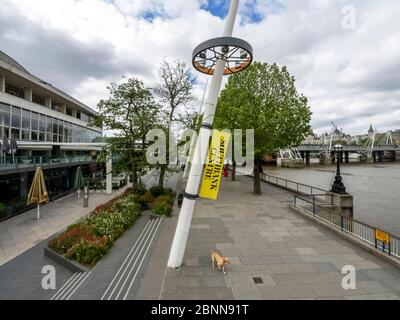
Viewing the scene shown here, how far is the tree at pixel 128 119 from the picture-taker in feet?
59.3

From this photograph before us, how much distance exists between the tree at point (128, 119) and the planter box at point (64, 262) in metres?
9.28

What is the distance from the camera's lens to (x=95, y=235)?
9875 millimetres

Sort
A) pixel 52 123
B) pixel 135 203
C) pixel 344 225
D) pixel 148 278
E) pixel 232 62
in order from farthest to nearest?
pixel 52 123 < pixel 135 203 < pixel 344 225 < pixel 232 62 < pixel 148 278

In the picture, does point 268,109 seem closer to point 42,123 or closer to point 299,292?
point 299,292

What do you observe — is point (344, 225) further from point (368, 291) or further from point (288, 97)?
point (288, 97)

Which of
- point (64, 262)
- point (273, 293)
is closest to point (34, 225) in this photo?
point (64, 262)

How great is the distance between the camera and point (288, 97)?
18562 millimetres

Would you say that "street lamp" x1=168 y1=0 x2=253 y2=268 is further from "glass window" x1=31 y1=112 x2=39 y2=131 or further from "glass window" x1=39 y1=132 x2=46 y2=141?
"glass window" x1=39 y1=132 x2=46 y2=141

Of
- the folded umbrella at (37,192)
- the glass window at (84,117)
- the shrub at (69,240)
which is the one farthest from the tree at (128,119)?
the glass window at (84,117)

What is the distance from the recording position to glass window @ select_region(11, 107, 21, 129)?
20.4m

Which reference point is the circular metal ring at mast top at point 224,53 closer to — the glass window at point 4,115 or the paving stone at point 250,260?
the paving stone at point 250,260

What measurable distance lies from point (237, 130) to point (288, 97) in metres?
4.62

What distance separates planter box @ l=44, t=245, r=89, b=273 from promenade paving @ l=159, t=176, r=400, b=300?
108 inches
